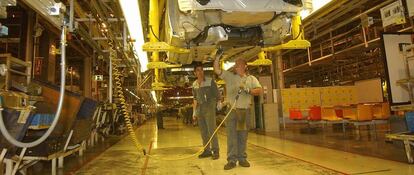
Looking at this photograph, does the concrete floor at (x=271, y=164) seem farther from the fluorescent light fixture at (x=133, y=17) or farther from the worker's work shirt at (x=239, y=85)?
the fluorescent light fixture at (x=133, y=17)

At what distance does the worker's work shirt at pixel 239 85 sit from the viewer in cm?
400

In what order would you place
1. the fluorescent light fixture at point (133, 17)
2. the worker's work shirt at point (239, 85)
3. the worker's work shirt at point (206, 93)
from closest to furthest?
the fluorescent light fixture at point (133, 17)
the worker's work shirt at point (239, 85)
the worker's work shirt at point (206, 93)

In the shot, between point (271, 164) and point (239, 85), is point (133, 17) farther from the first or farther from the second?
point (271, 164)

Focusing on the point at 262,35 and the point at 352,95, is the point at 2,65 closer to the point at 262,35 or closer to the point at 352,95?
the point at 262,35

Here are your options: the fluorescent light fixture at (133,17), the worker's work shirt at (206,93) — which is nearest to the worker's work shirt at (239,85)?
the worker's work shirt at (206,93)

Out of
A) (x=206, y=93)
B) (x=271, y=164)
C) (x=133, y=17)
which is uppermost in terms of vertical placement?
(x=133, y=17)

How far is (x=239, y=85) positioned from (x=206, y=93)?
96 centimetres

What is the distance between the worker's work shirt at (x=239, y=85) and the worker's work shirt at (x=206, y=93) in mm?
Answer: 801

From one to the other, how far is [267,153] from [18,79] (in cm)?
378

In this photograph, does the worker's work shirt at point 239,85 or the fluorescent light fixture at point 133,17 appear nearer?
the fluorescent light fixture at point 133,17

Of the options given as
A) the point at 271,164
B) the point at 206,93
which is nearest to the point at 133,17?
the point at 206,93

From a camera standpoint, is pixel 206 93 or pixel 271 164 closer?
pixel 271 164

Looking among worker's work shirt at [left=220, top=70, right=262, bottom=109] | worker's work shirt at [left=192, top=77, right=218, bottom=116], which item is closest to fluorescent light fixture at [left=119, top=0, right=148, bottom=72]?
worker's work shirt at [left=192, top=77, right=218, bottom=116]

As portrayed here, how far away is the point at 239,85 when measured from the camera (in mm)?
4031
